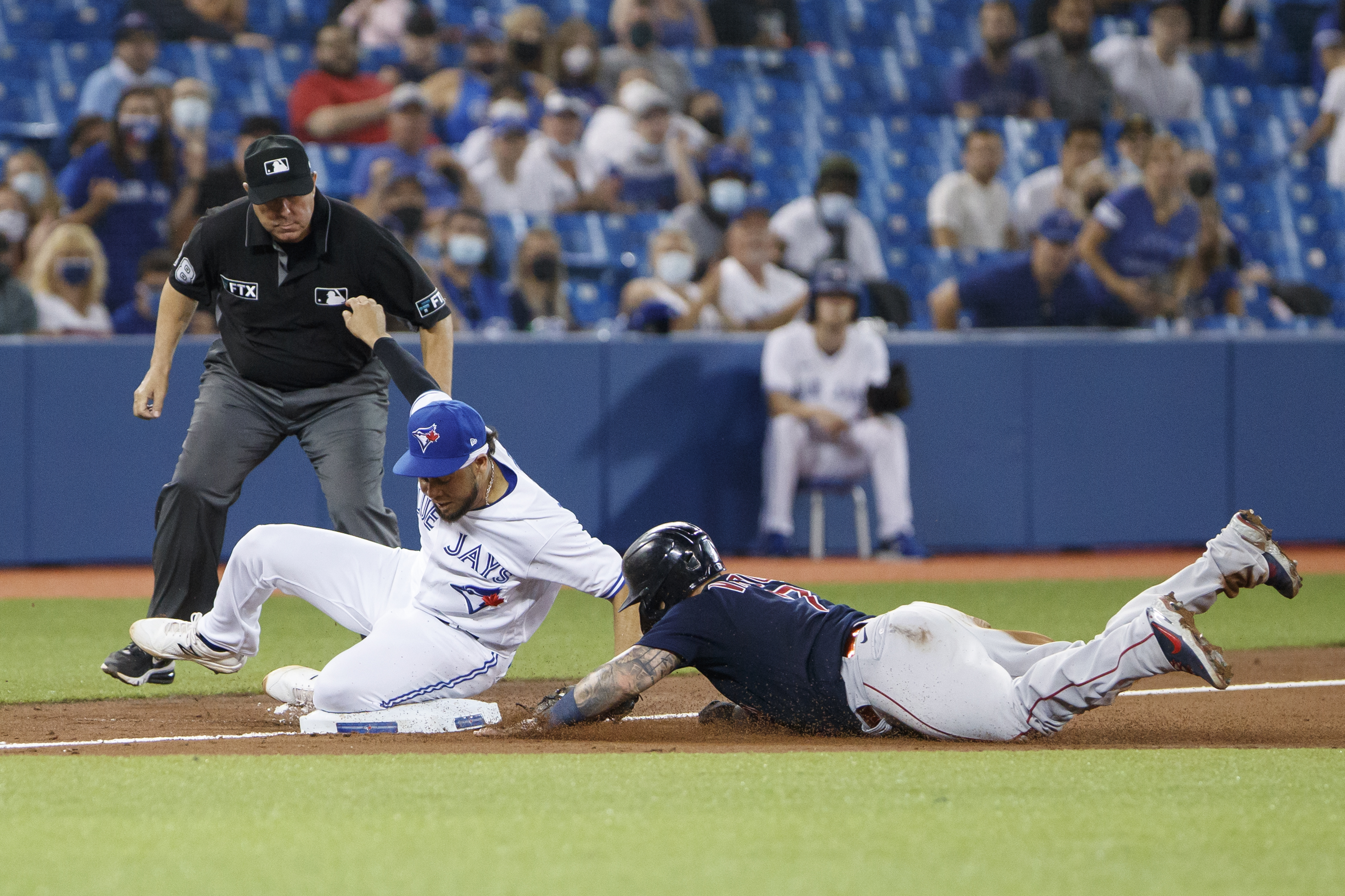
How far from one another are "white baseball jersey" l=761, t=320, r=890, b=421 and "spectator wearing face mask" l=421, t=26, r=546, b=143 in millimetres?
3617

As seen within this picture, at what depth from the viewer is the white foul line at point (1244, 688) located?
6832 millimetres

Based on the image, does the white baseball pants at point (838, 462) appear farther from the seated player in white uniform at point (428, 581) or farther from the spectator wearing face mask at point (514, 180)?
the seated player in white uniform at point (428, 581)

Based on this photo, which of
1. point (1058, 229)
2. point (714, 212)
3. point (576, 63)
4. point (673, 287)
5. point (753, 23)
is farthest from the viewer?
point (753, 23)

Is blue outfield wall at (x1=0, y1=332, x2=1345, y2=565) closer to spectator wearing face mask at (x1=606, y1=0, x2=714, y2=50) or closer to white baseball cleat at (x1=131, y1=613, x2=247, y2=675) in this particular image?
spectator wearing face mask at (x1=606, y1=0, x2=714, y2=50)

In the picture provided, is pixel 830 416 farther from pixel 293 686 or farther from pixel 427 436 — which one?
pixel 427 436

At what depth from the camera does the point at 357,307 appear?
20.3 feet

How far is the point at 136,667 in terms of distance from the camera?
20.0 feet

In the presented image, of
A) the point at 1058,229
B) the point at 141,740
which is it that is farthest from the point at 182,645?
the point at 1058,229

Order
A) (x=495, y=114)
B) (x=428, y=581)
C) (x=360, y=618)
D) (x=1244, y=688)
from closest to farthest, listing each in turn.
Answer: (x=428, y=581)
(x=360, y=618)
(x=1244, y=688)
(x=495, y=114)

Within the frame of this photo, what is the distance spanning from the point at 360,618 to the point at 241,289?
144 cm

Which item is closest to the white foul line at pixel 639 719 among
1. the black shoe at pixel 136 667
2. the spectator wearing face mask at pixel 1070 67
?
the black shoe at pixel 136 667

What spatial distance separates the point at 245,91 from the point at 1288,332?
859 cm

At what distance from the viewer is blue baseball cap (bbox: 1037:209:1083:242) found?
12.5 meters

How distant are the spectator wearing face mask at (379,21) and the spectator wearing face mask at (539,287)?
351 centimetres
